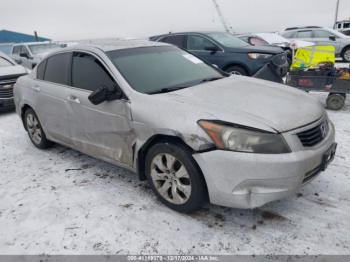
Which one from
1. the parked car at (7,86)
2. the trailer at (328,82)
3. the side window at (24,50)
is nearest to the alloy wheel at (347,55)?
the trailer at (328,82)

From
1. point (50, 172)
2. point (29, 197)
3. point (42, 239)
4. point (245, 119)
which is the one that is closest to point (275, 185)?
point (245, 119)

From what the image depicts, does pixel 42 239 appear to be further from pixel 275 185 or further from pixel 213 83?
pixel 213 83

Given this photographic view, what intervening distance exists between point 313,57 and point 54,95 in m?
5.50

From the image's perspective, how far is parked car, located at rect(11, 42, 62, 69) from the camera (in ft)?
40.7

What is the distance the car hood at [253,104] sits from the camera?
2523 mm

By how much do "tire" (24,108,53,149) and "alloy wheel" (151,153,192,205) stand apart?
245 cm

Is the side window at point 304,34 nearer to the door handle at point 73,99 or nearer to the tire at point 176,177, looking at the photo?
the door handle at point 73,99

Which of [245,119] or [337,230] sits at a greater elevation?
[245,119]

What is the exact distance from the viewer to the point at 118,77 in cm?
319

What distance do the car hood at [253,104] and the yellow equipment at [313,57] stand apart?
3744mm

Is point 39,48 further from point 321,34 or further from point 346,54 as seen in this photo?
point 346,54

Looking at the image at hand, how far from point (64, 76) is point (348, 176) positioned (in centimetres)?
369

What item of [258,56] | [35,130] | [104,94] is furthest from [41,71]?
[258,56]

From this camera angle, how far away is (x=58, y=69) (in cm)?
412
